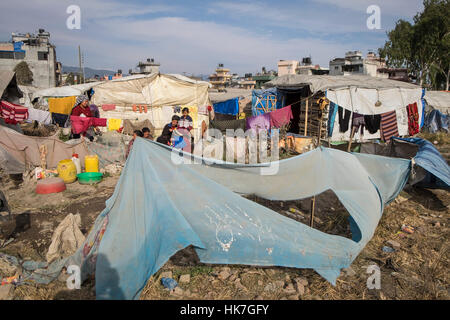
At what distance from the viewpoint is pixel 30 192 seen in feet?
21.0

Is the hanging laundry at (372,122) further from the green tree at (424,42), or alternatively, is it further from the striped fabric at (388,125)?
the green tree at (424,42)

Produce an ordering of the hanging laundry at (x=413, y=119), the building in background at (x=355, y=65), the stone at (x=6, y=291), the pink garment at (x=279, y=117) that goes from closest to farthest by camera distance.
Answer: the stone at (x=6, y=291) < the pink garment at (x=279, y=117) < the hanging laundry at (x=413, y=119) < the building in background at (x=355, y=65)

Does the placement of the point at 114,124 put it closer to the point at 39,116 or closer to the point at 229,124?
the point at 39,116

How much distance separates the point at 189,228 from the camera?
310 centimetres

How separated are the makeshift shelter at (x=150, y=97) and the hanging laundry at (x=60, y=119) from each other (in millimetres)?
2000

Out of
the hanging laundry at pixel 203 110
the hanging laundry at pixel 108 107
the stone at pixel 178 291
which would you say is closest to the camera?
the stone at pixel 178 291

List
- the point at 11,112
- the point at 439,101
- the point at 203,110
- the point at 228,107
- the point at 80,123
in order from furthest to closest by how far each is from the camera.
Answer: the point at 439,101 < the point at 228,107 < the point at 203,110 < the point at 11,112 < the point at 80,123

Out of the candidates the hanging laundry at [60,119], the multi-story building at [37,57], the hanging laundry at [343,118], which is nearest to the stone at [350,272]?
the hanging laundry at [343,118]

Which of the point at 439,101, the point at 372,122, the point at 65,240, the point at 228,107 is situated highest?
the point at 439,101

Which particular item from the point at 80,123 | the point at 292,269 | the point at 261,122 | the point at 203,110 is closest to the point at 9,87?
the point at 80,123

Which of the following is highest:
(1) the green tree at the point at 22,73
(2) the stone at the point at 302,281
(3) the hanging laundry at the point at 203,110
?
(1) the green tree at the point at 22,73

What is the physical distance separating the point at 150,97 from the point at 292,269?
34.1 ft

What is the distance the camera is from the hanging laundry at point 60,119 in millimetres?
12845

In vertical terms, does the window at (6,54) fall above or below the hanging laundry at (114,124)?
above
